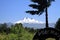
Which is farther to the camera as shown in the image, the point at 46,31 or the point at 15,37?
the point at 15,37

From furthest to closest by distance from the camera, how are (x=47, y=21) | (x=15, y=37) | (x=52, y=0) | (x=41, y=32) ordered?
(x=52, y=0) < (x=47, y=21) < (x=15, y=37) < (x=41, y=32)

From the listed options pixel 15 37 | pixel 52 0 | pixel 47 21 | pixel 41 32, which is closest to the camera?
pixel 41 32

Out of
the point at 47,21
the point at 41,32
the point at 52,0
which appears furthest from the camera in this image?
the point at 52,0

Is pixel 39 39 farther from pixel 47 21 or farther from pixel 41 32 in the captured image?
pixel 47 21

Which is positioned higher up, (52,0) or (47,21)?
(52,0)

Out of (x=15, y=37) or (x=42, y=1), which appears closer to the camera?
(x=15, y=37)

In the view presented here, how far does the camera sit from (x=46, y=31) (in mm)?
15961

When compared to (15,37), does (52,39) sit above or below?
above

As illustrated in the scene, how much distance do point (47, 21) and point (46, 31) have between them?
30771 millimetres

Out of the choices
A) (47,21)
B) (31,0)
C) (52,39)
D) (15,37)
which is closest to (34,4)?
(31,0)

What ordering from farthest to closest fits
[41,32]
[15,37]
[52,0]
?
[52,0] < [15,37] < [41,32]

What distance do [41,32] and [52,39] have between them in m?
0.95

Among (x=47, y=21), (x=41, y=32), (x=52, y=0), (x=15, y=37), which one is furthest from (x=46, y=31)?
(x=52, y=0)

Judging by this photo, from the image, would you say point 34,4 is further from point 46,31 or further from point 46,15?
point 46,31
